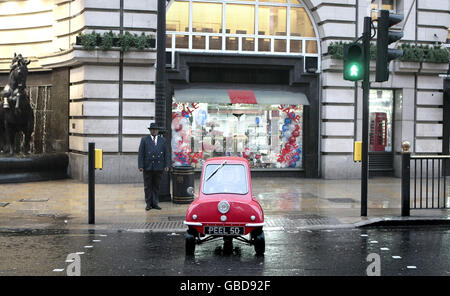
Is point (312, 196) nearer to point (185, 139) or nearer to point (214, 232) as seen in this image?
point (185, 139)

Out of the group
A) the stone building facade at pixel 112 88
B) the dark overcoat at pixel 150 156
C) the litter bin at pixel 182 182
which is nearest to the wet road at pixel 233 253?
the dark overcoat at pixel 150 156

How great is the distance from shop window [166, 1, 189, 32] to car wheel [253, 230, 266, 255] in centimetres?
Result: 1158

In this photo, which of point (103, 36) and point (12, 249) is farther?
point (103, 36)

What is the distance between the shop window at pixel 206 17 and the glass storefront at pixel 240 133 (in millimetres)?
2511

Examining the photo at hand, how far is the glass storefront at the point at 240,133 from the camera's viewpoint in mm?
19094

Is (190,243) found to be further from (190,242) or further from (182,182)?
(182,182)

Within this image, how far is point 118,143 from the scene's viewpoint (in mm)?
17547

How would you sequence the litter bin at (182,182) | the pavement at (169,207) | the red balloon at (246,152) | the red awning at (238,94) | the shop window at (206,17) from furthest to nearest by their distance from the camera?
the red balloon at (246,152)
the shop window at (206,17)
the red awning at (238,94)
the litter bin at (182,182)
the pavement at (169,207)

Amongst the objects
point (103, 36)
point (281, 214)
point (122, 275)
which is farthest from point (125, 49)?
point (122, 275)

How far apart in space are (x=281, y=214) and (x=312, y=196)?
3.07 metres

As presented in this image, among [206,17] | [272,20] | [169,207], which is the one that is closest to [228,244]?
[169,207]

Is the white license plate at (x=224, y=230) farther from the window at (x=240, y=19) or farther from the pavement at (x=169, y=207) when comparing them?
the window at (x=240, y=19)

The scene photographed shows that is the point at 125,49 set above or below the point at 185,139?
above

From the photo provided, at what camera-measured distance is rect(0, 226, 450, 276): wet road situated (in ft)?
24.2
